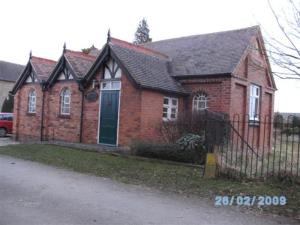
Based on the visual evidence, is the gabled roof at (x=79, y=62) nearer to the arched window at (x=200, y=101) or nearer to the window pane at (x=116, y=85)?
the window pane at (x=116, y=85)

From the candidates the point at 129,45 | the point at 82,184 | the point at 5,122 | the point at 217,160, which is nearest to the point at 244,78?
the point at 129,45

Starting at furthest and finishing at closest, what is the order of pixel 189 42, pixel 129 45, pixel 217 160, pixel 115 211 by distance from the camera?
pixel 189 42 → pixel 129 45 → pixel 217 160 → pixel 115 211

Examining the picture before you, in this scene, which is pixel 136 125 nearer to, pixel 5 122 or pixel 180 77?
pixel 180 77

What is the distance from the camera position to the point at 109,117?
17.7 metres

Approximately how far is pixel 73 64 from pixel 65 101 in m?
2.08

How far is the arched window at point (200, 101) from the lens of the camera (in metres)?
18.3

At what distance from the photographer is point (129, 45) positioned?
20.0 metres

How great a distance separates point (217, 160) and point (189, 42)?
1313 cm

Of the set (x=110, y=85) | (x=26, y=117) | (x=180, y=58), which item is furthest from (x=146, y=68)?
(x=26, y=117)

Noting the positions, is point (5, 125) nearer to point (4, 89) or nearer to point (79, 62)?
point (79, 62)

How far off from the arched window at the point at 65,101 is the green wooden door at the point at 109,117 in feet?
10.2

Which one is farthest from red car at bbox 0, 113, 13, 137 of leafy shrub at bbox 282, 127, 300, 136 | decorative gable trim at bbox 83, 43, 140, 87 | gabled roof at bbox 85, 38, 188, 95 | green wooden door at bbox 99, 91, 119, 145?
leafy shrub at bbox 282, 127, 300, 136

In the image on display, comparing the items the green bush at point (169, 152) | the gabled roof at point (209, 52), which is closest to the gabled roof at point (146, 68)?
the gabled roof at point (209, 52)

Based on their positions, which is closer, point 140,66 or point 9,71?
point 140,66
